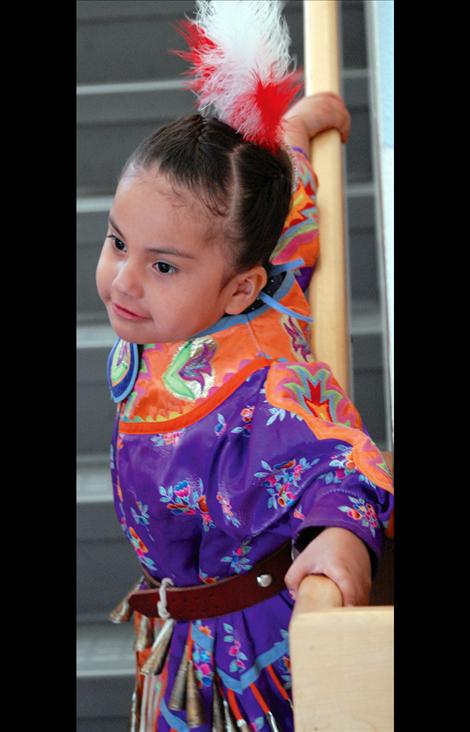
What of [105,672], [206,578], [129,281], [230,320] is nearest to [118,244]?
[129,281]

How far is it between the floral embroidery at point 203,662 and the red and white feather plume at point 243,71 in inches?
20.7

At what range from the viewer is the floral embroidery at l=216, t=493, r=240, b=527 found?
90 cm

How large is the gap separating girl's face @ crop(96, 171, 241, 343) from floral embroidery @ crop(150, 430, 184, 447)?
10 centimetres

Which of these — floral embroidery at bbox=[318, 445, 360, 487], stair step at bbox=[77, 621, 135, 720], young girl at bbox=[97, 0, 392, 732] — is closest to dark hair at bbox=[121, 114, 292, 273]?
young girl at bbox=[97, 0, 392, 732]

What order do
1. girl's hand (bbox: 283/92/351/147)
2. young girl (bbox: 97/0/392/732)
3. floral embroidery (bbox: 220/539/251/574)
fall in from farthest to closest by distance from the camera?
girl's hand (bbox: 283/92/351/147) < floral embroidery (bbox: 220/539/251/574) < young girl (bbox: 97/0/392/732)

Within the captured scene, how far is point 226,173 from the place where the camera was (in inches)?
34.7

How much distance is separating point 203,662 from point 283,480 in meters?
0.26

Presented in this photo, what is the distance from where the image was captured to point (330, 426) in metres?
0.87

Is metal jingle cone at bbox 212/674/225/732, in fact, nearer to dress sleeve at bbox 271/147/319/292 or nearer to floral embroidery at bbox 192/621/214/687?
floral embroidery at bbox 192/621/214/687

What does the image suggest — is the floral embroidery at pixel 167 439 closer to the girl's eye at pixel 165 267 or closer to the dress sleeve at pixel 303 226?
the girl's eye at pixel 165 267

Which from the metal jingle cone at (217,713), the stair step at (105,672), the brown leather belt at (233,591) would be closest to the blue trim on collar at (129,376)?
the brown leather belt at (233,591)

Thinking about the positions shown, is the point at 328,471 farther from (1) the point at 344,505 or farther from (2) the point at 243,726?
(2) the point at 243,726
